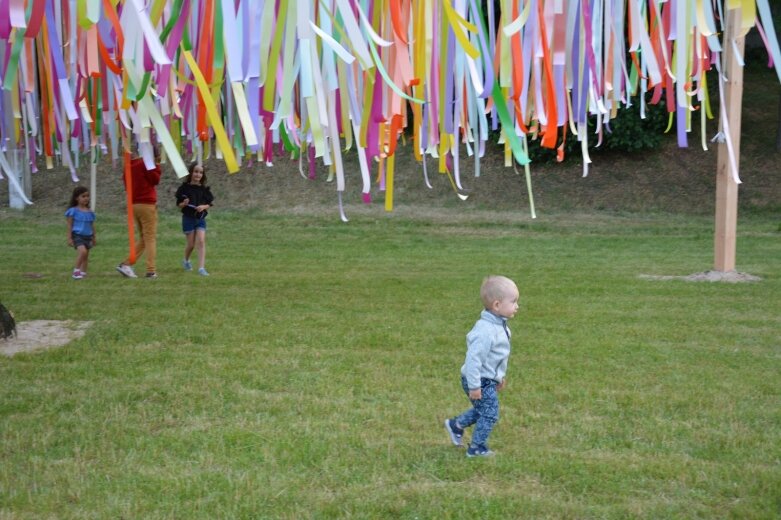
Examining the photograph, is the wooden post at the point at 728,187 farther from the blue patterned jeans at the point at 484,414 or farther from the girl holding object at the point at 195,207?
the blue patterned jeans at the point at 484,414

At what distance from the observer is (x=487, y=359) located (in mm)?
3838

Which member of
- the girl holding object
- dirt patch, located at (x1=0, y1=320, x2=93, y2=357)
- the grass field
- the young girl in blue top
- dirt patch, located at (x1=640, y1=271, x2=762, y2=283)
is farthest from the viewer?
the girl holding object

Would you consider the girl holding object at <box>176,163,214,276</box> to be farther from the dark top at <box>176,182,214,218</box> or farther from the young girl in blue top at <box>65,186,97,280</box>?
the young girl in blue top at <box>65,186,97,280</box>

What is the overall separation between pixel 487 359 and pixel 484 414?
21 cm

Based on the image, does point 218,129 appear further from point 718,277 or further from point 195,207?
point 718,277

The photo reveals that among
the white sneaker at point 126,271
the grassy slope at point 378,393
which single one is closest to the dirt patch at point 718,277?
the grassy slope at point 378,393

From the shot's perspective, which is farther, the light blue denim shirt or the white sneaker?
the white sneaker

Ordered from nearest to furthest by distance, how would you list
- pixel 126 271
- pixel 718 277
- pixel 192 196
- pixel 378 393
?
pixel 378 393
pixel 718 277
pixel 126 271
pixel 192 196

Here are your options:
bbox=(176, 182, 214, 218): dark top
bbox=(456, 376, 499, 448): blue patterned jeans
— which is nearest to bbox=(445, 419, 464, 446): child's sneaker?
bbox=(456, 376, 499, 448): blue patterned jeans

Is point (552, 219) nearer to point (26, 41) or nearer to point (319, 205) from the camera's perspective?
point (319, 205)

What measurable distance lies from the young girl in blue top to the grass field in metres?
0.20

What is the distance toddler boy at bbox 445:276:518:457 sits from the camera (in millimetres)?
3807

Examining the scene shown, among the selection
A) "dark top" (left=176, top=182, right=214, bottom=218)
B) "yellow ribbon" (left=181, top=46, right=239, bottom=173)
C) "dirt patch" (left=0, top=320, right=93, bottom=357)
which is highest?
"yellow ribbon" (left=181, top=46, right=239, bottom=173)

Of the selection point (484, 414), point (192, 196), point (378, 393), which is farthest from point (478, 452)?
point (192, 196)
